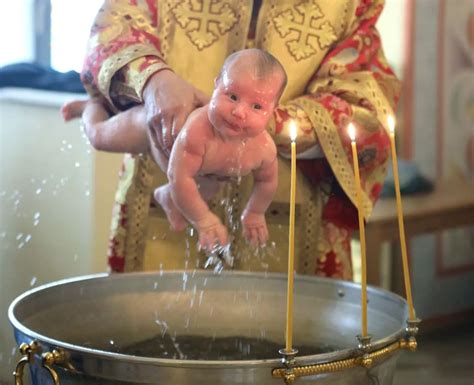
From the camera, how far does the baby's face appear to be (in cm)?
82

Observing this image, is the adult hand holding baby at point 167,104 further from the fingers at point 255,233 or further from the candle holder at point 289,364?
the candle holder at point 289,364

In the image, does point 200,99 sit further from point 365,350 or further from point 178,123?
point 365,350

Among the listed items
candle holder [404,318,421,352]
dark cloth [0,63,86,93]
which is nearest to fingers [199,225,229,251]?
candle holder [404,318,421,352]

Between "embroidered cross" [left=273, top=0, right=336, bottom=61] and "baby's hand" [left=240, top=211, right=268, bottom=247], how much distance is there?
208 millimetres

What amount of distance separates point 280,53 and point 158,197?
0.74 feet

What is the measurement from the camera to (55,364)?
2.52 ft

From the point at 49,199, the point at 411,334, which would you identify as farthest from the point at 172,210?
the point at 49,199

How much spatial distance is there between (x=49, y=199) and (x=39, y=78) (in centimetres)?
33

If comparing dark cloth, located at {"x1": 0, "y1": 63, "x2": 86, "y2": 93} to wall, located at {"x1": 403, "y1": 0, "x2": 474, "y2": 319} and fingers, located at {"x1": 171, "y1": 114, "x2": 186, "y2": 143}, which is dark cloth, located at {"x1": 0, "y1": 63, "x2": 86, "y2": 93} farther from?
wall, located at {"x1": 403, "y1": 0, "x2": 474, "y2": 319}

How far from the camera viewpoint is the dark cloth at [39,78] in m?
2.04

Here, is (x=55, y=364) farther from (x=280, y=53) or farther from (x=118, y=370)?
(x=280, y=53)

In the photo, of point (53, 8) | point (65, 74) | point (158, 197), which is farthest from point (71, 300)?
point (53, 8)

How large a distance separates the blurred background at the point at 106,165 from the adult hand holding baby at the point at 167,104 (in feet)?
0.80

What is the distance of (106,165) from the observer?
1.82 metres
